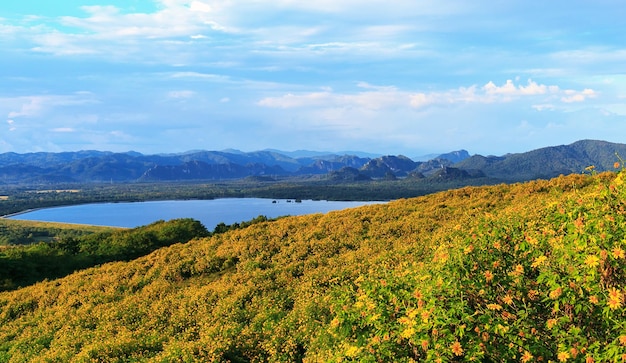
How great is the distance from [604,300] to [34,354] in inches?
729

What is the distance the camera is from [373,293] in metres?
8.95

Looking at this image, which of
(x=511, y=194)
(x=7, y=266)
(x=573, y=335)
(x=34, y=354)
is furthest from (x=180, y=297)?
(x=7, y=266)

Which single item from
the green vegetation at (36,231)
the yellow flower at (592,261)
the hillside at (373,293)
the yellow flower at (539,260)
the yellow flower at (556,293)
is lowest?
the green vegetation at (36,231)

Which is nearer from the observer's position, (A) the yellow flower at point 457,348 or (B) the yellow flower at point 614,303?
(B) the yellow flower at point 614,303

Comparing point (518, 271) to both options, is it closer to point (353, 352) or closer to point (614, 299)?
point (614, 299)

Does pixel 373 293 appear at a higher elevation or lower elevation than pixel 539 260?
lower

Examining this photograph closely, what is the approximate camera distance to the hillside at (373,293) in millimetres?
6754

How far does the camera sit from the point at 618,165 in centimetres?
789

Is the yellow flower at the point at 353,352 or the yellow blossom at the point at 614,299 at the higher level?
the yellow blossom at the point at 614,299

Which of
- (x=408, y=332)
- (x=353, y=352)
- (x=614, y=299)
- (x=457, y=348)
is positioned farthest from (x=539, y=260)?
(x=353, y=352)

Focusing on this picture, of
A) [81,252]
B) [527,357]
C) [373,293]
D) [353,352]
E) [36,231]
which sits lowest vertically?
[36,231]

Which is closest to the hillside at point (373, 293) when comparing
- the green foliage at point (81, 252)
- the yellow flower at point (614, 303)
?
the yellow flower at point (614, 303)

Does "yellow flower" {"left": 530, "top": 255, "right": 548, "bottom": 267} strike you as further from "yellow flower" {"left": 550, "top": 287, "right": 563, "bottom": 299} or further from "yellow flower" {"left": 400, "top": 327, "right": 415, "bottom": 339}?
"yellow flower" {"left": 400, "top": 327, "right": 415, "bottom": 339}

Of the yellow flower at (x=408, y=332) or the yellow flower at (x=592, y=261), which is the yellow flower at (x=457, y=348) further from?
the yellow flower at (x=592, y=261)
